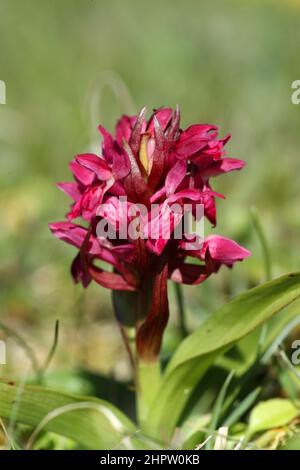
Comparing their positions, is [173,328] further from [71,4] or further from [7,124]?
[71,4]

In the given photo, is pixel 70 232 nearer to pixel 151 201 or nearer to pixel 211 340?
pixel 151 201

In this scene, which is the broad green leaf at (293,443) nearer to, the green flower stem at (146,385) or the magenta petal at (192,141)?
the green flower stem at (146,385)

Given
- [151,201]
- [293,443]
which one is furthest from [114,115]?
[293,443]

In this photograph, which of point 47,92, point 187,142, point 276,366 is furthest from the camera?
point 47,92

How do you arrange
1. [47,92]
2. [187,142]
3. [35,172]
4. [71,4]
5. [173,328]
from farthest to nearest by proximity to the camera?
[71,4]
[47,92]
[35,172]
[173,328]
[187,142]

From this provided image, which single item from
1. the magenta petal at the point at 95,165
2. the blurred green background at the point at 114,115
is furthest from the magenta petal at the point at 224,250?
the blurred green background at the point at 114,115
